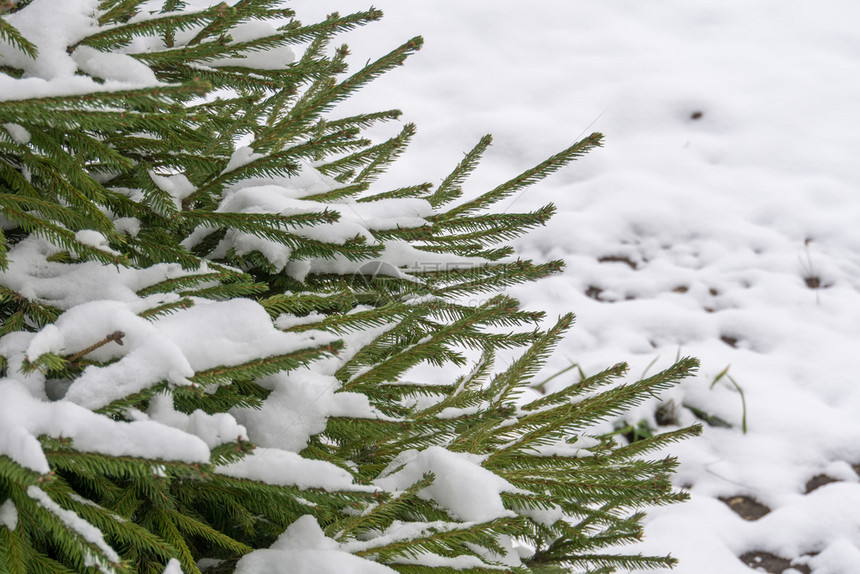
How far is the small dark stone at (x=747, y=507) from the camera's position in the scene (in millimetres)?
2795

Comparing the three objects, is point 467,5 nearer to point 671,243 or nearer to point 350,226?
point 671,243

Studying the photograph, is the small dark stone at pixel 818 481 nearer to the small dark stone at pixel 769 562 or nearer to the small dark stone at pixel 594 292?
the small dark stone at pixel 769 562

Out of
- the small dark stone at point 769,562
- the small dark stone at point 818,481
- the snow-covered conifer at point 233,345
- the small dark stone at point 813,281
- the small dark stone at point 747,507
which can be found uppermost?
the snow-covered conifer at point 233,345

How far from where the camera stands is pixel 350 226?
1.28 m

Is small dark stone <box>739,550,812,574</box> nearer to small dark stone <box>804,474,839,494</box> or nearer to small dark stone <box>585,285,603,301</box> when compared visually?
small dark stone <box>804,474,839,494</box>

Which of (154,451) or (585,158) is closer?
(154,451)

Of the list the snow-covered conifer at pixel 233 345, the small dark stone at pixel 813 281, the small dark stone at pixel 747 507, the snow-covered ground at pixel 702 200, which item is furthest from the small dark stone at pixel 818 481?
the snow-covered conifer at pixel 233 345

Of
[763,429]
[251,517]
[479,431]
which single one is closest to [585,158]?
[763,429]

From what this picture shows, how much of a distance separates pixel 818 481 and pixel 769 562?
50 centimetres

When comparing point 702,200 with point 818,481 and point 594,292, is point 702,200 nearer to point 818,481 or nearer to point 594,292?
point 594,292

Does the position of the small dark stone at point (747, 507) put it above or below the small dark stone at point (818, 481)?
below

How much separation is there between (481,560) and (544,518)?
21 cm

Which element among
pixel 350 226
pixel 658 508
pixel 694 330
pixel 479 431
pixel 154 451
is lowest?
pixel 658 508

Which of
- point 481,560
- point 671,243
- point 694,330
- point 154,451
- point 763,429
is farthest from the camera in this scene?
point 671,243
